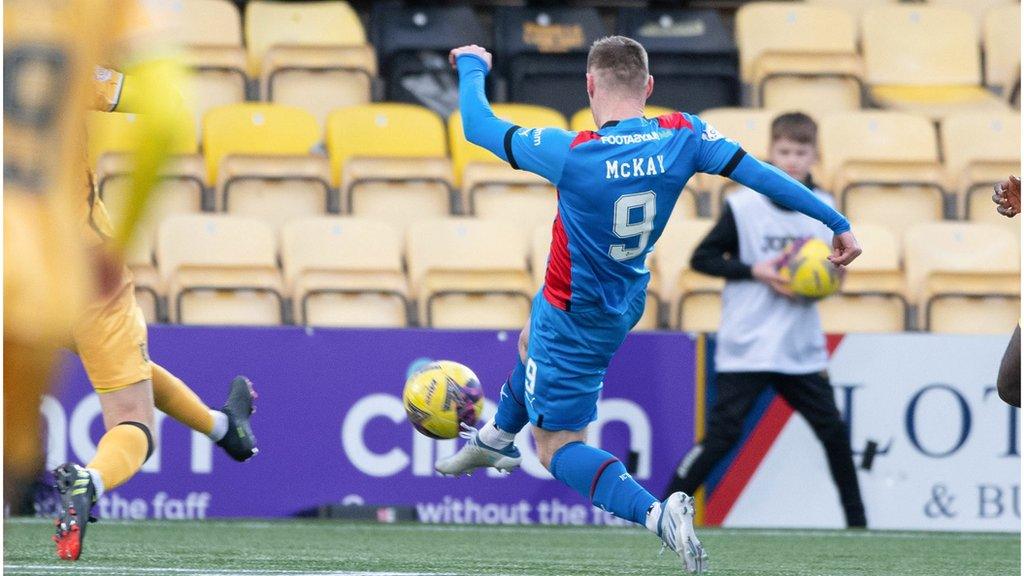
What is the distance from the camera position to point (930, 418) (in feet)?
26.2

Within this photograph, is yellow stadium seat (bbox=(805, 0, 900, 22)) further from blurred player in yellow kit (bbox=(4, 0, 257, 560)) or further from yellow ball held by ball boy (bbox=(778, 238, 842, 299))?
blurred player in yellow kit (bbox=(4, 0, 257, 560))

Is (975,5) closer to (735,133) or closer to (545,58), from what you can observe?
(735,133)

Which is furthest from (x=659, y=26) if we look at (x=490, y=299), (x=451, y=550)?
(x=451, y=550)

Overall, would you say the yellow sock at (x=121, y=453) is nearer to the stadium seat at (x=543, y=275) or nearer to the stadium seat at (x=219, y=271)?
the stadium seat at (x=219, y=271)

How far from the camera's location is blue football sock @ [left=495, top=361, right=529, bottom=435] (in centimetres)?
559

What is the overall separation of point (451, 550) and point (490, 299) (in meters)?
2.40

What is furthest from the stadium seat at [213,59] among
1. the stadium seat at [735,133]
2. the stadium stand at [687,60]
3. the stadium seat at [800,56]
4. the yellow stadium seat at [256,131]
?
the stadium seat at [800,56]

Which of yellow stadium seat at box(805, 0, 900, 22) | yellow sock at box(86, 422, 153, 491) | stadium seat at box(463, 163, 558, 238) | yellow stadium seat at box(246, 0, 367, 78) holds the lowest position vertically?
yellow sock at box(86, 422, 153, 491)

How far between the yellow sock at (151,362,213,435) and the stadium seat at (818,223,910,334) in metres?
3.83

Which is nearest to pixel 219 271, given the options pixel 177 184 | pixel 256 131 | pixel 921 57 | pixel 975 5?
pixel 177 184

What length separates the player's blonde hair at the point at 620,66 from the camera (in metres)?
5.09

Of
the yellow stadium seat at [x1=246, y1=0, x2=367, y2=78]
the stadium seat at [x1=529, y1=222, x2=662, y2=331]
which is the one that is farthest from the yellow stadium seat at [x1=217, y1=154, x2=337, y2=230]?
the yellow stadium seat at [x1=246, y1=0, x2=367, y2=78]

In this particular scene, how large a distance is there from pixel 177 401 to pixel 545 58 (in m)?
5.41

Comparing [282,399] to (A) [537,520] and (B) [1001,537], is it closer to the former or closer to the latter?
(A) [537,520]
